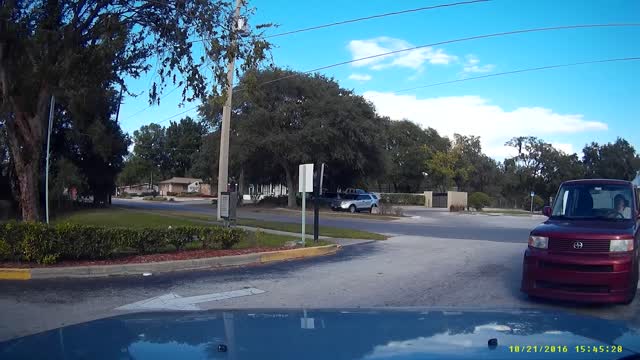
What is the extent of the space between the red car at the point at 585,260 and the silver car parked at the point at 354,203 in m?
33.9

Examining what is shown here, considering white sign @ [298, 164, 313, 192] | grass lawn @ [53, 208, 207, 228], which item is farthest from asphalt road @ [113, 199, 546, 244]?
white sign @ [298, 164, 313, 192]

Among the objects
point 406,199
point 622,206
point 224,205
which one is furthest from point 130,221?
point 406,199

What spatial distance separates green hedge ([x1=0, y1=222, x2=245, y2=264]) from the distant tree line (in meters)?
3.51

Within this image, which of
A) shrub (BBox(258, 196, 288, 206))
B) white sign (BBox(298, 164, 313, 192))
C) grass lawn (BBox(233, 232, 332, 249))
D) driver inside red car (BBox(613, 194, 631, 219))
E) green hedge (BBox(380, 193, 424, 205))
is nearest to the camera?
driver inside red car (BBox(613, 194, 631, 219))

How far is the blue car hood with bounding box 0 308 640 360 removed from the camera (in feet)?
9.30

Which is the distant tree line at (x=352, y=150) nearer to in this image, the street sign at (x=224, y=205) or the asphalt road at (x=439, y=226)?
the street sign at (x=224, y=205)

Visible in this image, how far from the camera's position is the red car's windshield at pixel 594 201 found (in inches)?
337

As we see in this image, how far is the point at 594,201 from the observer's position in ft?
29.2

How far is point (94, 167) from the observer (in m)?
38.1

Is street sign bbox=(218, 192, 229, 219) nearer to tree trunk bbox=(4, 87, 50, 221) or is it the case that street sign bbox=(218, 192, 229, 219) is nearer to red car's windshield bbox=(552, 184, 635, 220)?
tree trunk bbox=(4, 87, 50, 221)

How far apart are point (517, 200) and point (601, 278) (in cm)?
6825

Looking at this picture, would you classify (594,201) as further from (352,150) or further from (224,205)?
(352,150)

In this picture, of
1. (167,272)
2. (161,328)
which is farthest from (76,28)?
(161,328)

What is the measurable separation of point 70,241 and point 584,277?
9409mm
